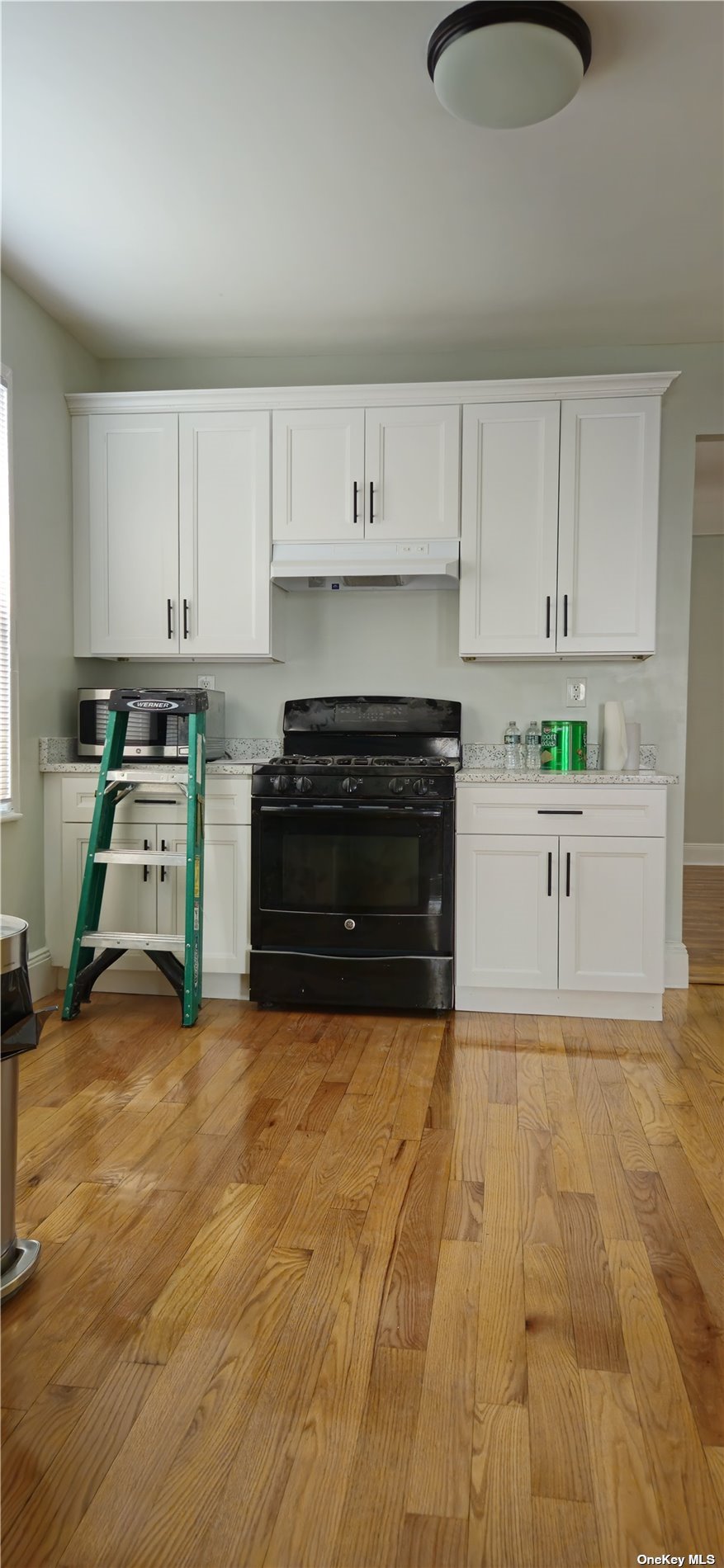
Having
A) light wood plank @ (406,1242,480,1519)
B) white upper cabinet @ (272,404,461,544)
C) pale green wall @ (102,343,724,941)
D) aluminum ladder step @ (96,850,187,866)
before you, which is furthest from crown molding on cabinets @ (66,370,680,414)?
light wood plank @ (406,1242,480,1519)

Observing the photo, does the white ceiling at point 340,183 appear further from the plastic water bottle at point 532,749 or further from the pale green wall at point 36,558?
the plastic water bottle at point 532,749

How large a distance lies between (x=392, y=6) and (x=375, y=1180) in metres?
2.67

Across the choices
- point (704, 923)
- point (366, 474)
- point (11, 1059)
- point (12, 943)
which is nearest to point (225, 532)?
point (366, 474)

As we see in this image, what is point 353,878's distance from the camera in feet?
12.0

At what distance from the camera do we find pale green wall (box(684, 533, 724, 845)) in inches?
311

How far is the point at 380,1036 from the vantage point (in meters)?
3.40

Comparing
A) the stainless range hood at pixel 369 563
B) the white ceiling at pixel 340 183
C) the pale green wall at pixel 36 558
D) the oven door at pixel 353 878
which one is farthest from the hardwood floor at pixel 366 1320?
the white ceiling at pixel 340 183

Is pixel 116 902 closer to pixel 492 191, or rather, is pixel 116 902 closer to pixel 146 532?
pixel 146 532

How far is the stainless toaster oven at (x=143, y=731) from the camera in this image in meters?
3.80

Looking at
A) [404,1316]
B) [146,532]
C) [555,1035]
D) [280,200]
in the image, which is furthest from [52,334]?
[404,1316]

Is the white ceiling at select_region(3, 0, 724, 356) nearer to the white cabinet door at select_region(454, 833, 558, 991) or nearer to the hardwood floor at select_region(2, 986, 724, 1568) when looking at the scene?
the white cabinet door at select_region(454, 833, 558, 991)

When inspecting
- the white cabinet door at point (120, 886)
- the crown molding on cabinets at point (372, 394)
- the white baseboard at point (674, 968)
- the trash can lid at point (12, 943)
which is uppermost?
the crown molding on cabinets at point (372, 394)

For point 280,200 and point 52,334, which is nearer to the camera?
point 280,200

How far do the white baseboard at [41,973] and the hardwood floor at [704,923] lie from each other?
2.70 metres
